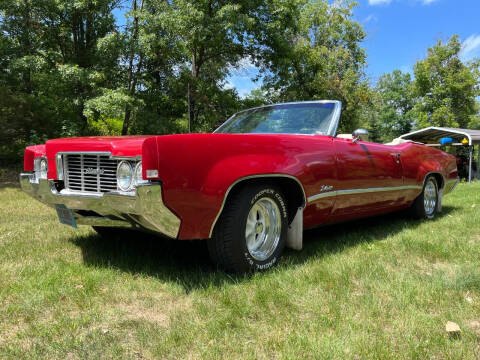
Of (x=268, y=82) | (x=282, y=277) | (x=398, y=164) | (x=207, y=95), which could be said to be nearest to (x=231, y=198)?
(x=282, y=277)

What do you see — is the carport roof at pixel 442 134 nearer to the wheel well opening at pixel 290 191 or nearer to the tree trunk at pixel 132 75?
the tree trunk at pixel 132 75

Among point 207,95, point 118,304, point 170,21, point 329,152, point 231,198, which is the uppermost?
point 170,21

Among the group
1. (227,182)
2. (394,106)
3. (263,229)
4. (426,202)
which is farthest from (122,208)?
(394,106)

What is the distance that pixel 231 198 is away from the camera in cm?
274

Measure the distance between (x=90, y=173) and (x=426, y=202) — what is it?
4.59 metres

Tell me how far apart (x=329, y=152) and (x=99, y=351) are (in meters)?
2.43

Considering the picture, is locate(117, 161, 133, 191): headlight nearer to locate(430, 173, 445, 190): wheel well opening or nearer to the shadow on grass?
the shadow on grass

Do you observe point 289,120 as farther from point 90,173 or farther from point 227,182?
point 90,173

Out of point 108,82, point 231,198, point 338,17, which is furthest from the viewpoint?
point 338,17

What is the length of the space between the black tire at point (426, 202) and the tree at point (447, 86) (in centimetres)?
2912

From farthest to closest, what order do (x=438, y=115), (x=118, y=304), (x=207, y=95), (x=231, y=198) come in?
(x=438, y=115) → (x=207, y=95) → (x=231, y=198) → (x=118, y=304)

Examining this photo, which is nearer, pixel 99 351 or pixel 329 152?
pixel 99 351

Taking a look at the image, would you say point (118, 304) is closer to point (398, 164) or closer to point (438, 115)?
point (398, 164)

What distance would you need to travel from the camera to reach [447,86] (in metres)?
30.8
